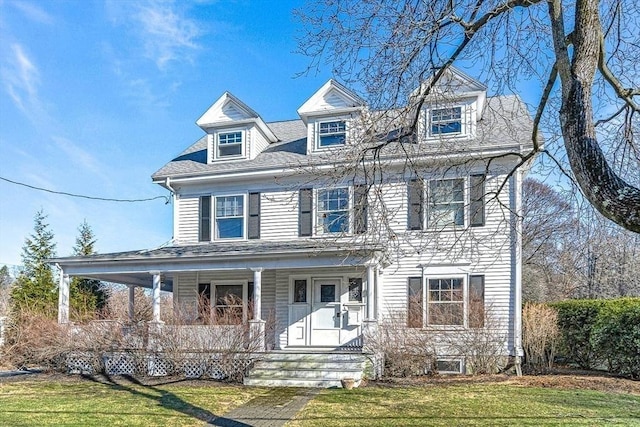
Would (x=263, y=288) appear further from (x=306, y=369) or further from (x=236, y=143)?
(x=236, y=143)

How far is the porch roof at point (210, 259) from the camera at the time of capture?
12.7 meters

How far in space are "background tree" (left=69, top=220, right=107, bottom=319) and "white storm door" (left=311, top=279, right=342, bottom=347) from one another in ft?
31.6

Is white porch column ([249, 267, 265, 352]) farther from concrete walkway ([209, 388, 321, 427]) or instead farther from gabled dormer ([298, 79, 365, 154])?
gabled dormer ([298, 79, 365, 154])

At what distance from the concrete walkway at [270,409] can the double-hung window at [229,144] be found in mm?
8126

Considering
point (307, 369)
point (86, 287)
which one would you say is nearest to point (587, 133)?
point (307, 369)

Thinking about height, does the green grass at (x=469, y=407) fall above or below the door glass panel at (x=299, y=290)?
below

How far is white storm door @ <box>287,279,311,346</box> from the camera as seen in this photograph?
14352 mm

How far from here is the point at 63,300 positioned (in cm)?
1377

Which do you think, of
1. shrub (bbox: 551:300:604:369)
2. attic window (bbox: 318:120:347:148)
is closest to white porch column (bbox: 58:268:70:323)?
attic window (bbox: 318:120:347:148)

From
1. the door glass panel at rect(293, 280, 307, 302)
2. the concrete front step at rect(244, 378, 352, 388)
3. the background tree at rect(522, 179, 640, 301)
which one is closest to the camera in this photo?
the concrete front step at rect(244, 378, 352, 388)

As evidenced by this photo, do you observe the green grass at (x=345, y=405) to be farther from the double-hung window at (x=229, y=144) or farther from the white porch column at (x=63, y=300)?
the double-hung window at (x=229, y=144)

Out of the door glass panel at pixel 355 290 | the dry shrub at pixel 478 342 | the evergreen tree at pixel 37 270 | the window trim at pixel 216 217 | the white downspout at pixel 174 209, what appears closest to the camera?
the dry shrub at pixel 478 342

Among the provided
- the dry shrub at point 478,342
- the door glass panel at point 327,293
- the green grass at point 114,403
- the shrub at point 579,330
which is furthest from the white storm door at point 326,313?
the shrub at point 579,330

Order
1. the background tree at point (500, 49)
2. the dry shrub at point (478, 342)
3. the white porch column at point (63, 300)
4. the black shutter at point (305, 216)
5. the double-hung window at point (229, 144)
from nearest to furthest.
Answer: the background tree at point (500, 49), the dry shrub at point (478, 342), the white porch column at point (63, 300), the black shutter at point (305, 216), the double-hung window at point (229, 144)
